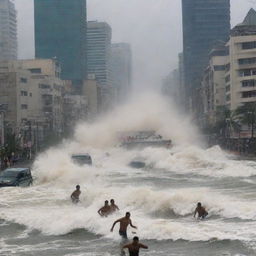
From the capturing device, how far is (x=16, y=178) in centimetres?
3594

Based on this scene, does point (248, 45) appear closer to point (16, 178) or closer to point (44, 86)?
point (44, 86)

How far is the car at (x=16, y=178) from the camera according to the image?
3519 centimetres

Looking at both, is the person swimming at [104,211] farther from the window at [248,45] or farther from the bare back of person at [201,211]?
the window at [248,45]

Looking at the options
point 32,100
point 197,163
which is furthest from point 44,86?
point 197,163

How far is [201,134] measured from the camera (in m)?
121

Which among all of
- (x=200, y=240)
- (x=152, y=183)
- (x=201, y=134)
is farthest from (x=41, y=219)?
(x=201, y=134)

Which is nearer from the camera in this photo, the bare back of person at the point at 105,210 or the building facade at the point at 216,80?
the bare back of person at the point at 105,210

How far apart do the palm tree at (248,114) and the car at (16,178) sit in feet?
185

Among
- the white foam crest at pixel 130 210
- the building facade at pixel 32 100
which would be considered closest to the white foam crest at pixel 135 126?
the building facade at pixel 32 100

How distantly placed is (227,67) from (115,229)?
90134 mm

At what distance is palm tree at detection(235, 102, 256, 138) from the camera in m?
89.2

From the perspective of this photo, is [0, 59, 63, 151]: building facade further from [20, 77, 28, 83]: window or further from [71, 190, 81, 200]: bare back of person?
[71, 190, 81, 200]: bare back of person

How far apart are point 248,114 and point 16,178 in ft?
194

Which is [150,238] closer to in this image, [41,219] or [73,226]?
[73,226]
